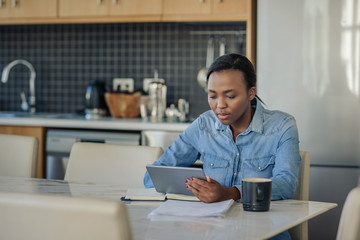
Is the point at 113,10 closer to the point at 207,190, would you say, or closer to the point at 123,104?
the point at 123,104

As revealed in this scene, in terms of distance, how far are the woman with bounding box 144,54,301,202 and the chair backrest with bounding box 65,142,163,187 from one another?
14cm

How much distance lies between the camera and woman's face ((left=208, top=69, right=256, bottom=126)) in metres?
1.88

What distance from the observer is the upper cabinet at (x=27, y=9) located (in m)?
3.91

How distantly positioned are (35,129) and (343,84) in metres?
1.90

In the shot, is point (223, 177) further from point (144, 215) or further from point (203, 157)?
point (144, 215)

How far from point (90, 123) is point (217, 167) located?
5.82 ft

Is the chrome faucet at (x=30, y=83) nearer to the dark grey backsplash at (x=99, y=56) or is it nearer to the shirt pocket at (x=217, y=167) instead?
the dark grey backsplash at (x=99, y=56)

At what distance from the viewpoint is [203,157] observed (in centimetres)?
204

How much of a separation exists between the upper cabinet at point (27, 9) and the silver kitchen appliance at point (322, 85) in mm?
1515

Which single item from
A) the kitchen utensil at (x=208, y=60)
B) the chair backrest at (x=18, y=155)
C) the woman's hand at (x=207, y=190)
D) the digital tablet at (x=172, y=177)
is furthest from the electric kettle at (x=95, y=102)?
the woman's hand at (x=207, y=190)

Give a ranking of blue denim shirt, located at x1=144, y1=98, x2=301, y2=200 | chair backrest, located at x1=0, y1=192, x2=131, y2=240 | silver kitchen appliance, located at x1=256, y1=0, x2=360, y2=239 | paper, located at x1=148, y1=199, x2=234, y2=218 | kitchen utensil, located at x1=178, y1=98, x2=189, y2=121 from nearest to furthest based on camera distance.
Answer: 1. chair backrest, located at x1=0, y1=192, x2=131, y2=240
2. paper, located at x1=148, y1=199, x2=234, y2=218
3. blue denim shirt, located at x1=144, y1=98, x2=301, y2=200
4. silver kitchen appliance, located at x1=256, y1=0, x2=360, y2=239
5. kitchen utensil, located at x1=178, y1=98, x2=189, y2=121

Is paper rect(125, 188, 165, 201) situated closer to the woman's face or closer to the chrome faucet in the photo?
the woman's face

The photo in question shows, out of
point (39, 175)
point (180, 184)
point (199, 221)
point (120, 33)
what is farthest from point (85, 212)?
point (120, 33)

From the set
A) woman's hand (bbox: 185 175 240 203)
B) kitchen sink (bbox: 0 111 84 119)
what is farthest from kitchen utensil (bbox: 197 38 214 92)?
woman's hand (bbox: 185 175 240 203)
